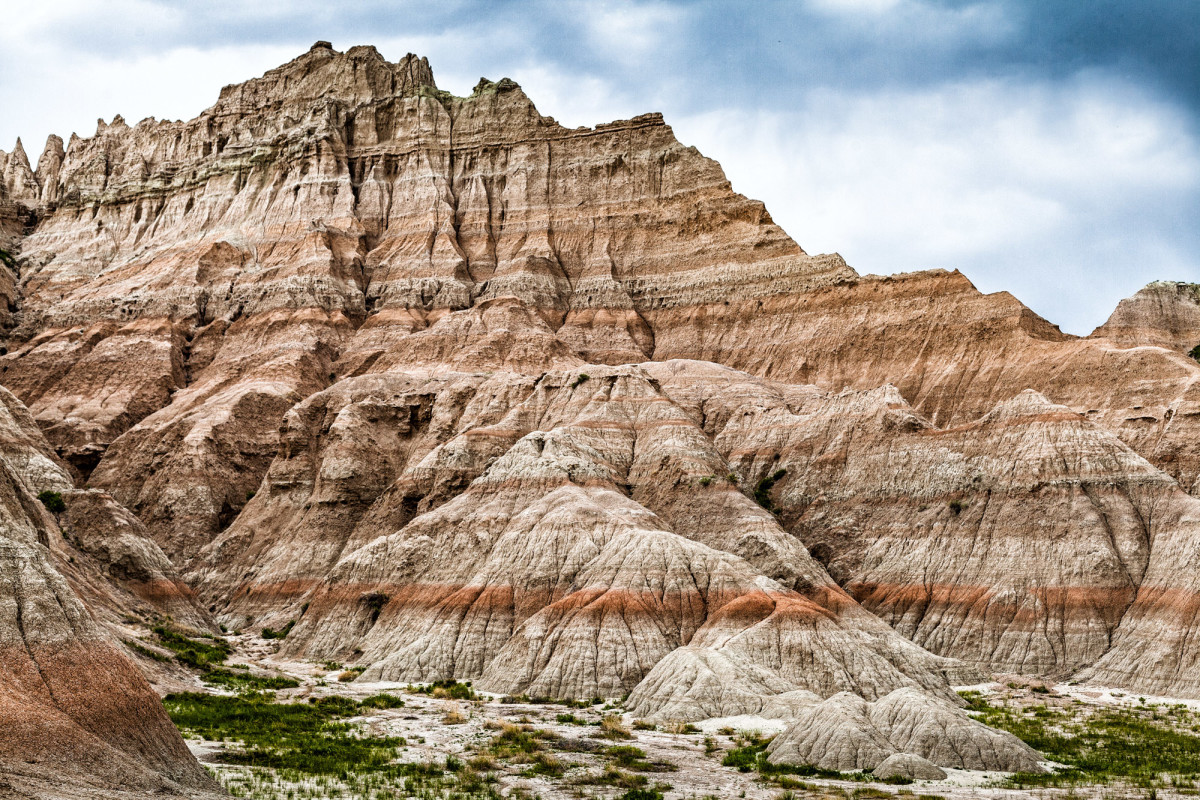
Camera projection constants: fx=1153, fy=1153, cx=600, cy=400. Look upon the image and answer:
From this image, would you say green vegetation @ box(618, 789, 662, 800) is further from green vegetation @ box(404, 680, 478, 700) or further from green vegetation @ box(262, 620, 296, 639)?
green vegetation @ box(262, 620, 296, 639)

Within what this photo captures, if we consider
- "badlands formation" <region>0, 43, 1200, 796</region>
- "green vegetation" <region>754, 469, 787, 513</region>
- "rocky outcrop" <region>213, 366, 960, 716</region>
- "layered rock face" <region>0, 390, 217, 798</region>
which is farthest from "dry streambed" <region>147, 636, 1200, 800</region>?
"green vegetation" <region>754, 469, 787, 513</region>

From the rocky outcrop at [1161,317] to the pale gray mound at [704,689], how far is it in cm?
7648

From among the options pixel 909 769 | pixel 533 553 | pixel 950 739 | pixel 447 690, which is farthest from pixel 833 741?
pixel 533 553

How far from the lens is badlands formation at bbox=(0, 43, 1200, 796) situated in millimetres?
52375

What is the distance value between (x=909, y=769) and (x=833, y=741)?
2794 millimetres

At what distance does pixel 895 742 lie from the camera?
3944 centimetres

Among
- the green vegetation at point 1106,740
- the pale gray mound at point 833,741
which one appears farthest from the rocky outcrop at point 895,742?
the green vegetation at point 1106,740

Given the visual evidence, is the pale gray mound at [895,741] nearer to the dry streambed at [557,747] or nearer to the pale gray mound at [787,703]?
the dry streambed at [557,747]

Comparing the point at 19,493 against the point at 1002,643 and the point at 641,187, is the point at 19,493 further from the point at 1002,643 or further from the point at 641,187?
the point at 641,187

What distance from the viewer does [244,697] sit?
164ft

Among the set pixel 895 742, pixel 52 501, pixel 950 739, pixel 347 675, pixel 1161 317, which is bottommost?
pixel 347 675

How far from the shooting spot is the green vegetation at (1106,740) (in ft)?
125

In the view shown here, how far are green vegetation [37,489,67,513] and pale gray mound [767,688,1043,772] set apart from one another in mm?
48033

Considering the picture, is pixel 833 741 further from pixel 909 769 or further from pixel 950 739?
pixel 950 739
